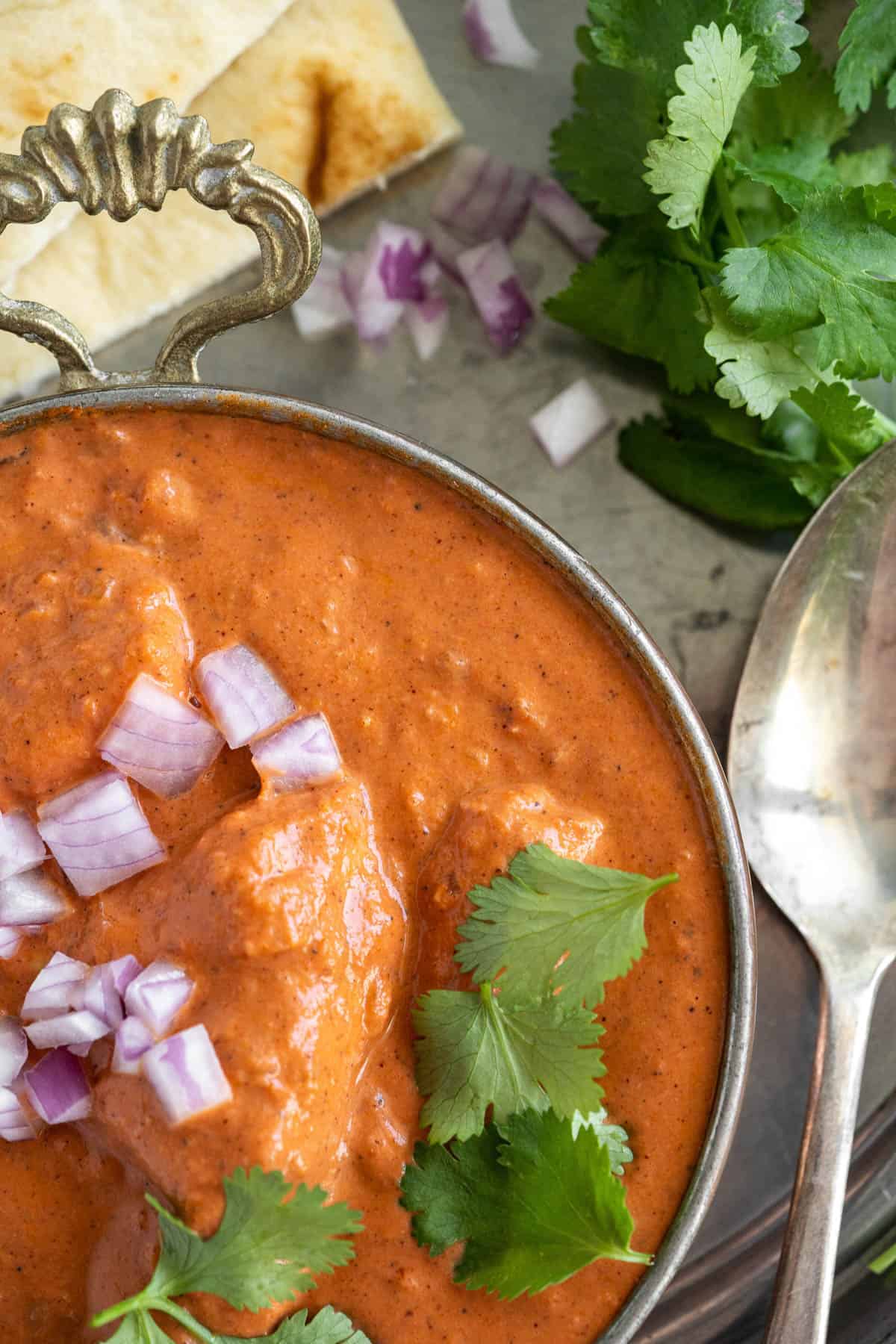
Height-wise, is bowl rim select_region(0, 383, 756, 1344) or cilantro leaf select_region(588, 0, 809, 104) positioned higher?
cilantro leaf select_region(588, 0, 809, 104)

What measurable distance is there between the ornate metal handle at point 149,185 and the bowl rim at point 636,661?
9 cm

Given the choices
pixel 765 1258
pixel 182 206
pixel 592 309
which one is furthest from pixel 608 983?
pixel 182 206

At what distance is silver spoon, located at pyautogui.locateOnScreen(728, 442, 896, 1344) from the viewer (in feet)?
7.22

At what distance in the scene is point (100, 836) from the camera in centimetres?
174

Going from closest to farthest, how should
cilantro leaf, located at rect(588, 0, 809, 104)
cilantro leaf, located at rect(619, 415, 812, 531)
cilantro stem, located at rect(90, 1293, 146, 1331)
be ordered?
cilantro stem, located at rect(90, 1293, 146, 1331) → cilantro leaf, located at rect(588, 0, 809, 104) → cilantro leaf, located at rect(619, 415, 812, 531)

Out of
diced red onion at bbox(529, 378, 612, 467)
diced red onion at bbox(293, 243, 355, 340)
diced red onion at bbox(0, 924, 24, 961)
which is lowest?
diced red onion at bbox(529, 378, 612, 467)

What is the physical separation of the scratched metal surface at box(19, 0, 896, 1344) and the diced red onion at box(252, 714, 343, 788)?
891mm

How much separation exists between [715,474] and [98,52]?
4.30 feet

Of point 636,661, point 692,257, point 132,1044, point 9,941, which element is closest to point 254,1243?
point 132,1044

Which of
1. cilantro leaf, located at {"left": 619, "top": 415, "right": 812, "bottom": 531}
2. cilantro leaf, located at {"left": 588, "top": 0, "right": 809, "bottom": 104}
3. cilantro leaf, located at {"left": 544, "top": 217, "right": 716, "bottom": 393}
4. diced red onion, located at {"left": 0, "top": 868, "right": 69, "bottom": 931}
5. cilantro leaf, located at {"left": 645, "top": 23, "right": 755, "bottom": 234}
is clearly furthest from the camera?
cilantro leaf, located at {"left": 619, "top": 415, "right": 812, "bottom": 531}

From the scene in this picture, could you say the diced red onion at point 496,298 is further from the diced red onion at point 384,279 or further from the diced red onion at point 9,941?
the diced red onion at point 9,941

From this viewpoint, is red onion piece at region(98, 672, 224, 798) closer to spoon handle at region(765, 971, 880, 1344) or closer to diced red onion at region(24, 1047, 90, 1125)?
diced red onion at region(24, 1047, 90, 1125)

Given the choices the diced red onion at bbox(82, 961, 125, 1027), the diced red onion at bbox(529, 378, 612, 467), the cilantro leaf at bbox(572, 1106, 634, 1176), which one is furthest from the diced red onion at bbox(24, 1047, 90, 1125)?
the diced red onion at bbox(529, 378, 612, 467)

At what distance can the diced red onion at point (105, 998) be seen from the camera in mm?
1677
